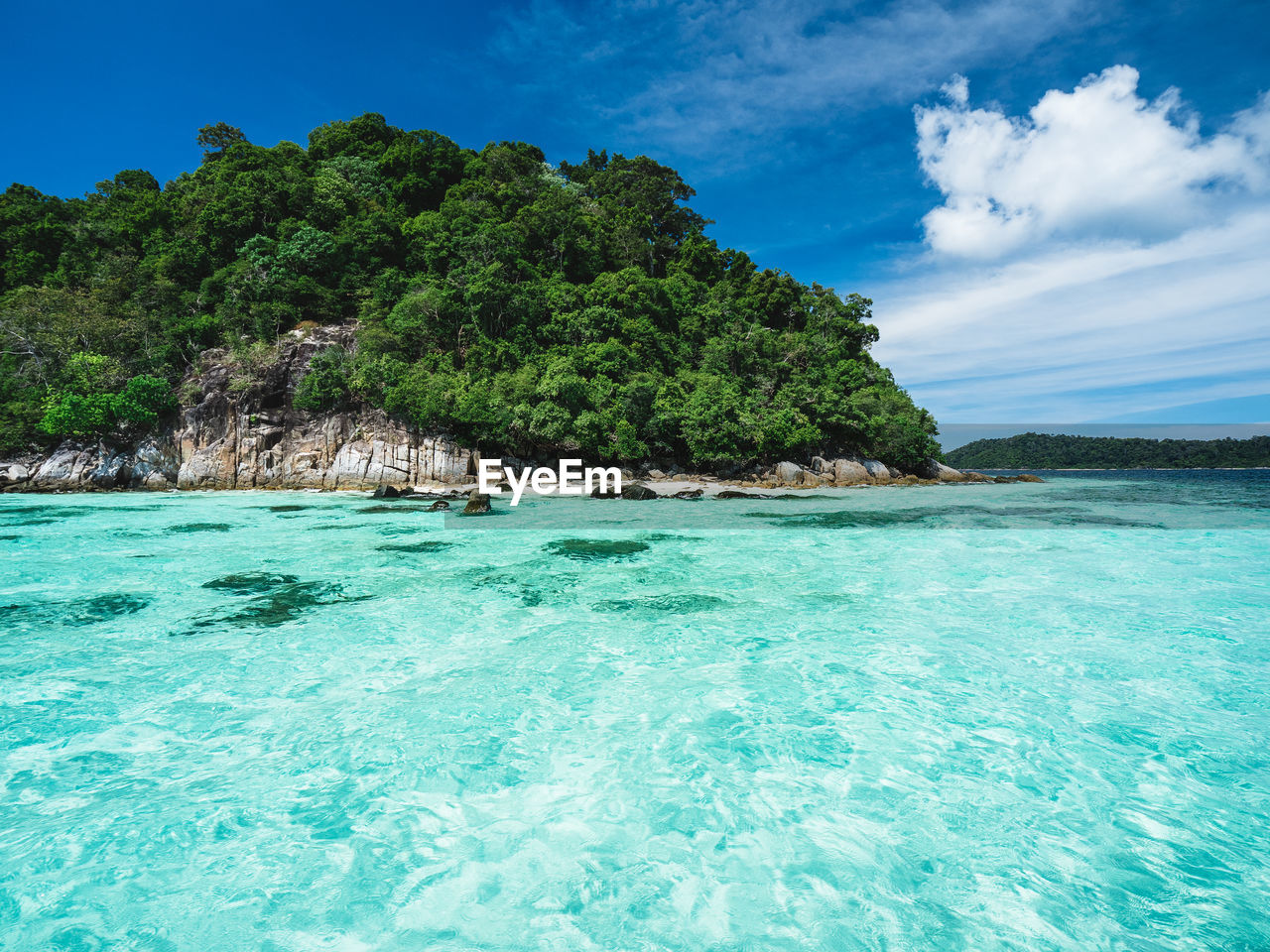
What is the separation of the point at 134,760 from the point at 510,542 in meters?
10.1

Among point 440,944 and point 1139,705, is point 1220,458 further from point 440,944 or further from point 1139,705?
point 440,944

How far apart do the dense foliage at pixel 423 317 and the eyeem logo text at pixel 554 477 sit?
153cm

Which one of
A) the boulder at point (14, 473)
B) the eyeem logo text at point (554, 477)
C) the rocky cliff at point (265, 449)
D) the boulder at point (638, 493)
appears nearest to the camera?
the boulder at point (638, 493)

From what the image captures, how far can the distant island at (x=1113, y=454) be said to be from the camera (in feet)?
290

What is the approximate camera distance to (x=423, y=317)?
3631 cm

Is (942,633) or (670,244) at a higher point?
(670,244)

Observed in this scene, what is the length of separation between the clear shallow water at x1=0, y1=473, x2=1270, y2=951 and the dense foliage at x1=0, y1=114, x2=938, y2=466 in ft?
83.1

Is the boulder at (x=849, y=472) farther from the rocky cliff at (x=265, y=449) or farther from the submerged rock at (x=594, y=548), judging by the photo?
the submerged rock at (x=594, y=548)

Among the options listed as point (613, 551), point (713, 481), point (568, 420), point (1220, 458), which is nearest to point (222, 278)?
point (568, 420)

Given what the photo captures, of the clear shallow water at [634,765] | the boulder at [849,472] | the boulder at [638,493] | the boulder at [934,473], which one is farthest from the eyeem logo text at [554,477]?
the boulder at [934,473]

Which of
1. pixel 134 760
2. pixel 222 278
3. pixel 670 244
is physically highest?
A: pixel 670 244

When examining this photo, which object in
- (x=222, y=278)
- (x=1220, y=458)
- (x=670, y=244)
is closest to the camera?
(x=222, y=278)

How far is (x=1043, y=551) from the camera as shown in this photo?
12.7 metres

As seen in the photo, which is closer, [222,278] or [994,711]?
[994,711]
